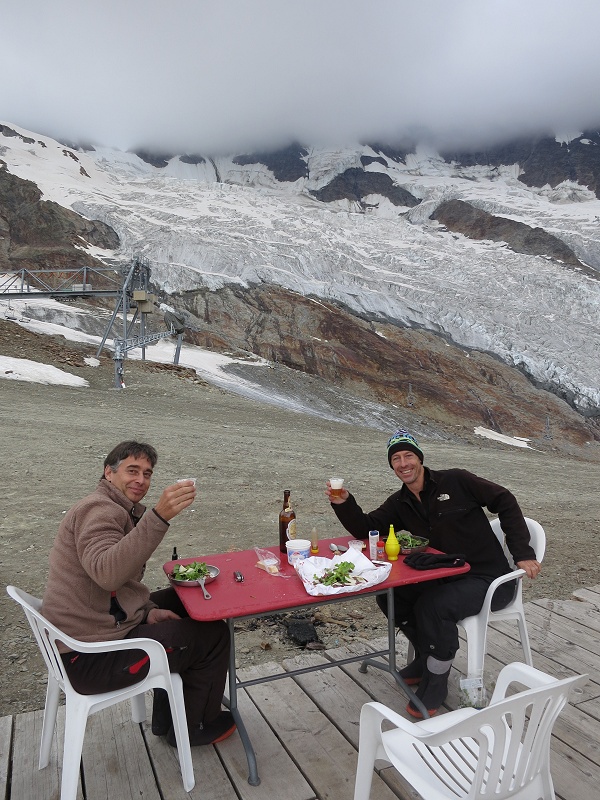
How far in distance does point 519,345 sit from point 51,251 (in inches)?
1632

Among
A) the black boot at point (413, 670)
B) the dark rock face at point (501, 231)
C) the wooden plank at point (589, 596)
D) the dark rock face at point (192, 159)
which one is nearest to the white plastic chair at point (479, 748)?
the black boot at point (413, 670)

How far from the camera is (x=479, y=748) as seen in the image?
1.95m

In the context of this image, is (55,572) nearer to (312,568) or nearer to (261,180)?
(312,568)

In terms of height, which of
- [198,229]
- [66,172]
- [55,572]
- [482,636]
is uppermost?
[66,172]

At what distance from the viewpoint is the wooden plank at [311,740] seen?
2705mm

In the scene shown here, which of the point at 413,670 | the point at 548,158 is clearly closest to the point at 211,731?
the point at 413,670

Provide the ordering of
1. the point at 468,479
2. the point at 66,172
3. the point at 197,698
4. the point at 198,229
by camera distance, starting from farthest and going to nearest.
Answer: the point at 66,172
the point at 198,229
the point at 468,479
the point at 197,698

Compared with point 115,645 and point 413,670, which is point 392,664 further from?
point 115,645

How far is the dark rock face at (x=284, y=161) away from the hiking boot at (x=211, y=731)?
422 feet

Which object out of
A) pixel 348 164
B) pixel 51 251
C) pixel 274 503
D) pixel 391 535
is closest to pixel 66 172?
pixel 51 251

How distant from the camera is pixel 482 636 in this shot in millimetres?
3334

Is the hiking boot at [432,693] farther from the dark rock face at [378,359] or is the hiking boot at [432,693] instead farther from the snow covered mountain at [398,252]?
the snow covered mountain at [398,252]

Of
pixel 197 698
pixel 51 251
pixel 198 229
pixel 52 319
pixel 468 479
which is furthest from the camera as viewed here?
pixel 198 229

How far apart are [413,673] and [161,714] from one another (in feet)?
4.76
